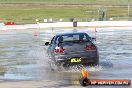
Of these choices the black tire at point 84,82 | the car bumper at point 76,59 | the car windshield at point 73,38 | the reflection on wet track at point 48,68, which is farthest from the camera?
the car windshield at point 73,38

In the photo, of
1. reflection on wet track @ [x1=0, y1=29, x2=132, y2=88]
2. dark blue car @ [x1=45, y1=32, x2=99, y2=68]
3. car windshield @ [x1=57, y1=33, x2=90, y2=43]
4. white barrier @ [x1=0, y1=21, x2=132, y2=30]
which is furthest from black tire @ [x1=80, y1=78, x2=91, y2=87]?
white barrier @ [x1=0, y1=21, x2=132, y2=30]

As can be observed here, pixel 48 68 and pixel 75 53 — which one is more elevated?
pixel 75 53

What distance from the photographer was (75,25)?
211 feet

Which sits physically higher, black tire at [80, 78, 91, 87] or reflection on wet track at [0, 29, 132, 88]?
black tire at [80, 78, 91, 87]

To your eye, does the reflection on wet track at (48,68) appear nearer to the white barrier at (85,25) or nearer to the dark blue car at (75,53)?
the dark blue car at (75,53)

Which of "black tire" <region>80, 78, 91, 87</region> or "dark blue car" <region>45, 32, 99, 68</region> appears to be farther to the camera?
"dark blue car" <region>45, 32, 99, 68</region>

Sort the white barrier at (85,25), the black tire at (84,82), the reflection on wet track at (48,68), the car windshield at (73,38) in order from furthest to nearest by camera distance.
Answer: the white barrier at (85,25) → the car windshield at (73,38) → the reflection on wet track at (48,68) → the black tire at (84,82)

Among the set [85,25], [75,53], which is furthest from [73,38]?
[85,25]

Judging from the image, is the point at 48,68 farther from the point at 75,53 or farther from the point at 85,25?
the point at 85,25

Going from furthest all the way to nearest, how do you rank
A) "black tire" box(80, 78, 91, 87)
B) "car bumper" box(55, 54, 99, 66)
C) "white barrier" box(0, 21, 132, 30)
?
"white barrier" box(0, 21, 132, 30) → "car bumper" box(55, 54, 99, 66) → "black tire" box(80, 78, 91, 87)

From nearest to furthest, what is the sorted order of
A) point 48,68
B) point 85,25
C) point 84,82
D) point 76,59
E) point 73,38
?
point 84,82, point 76,59, point 73,38, point 48,68, point 85,25

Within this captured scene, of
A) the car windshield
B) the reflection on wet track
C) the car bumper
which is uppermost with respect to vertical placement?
the car windshield

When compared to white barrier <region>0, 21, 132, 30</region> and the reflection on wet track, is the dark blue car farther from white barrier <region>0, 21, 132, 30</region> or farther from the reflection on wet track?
white barrier <region>0, 21, 132, 30</region>

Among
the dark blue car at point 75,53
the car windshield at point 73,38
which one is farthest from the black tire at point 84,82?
the car windshield at point 73,38
